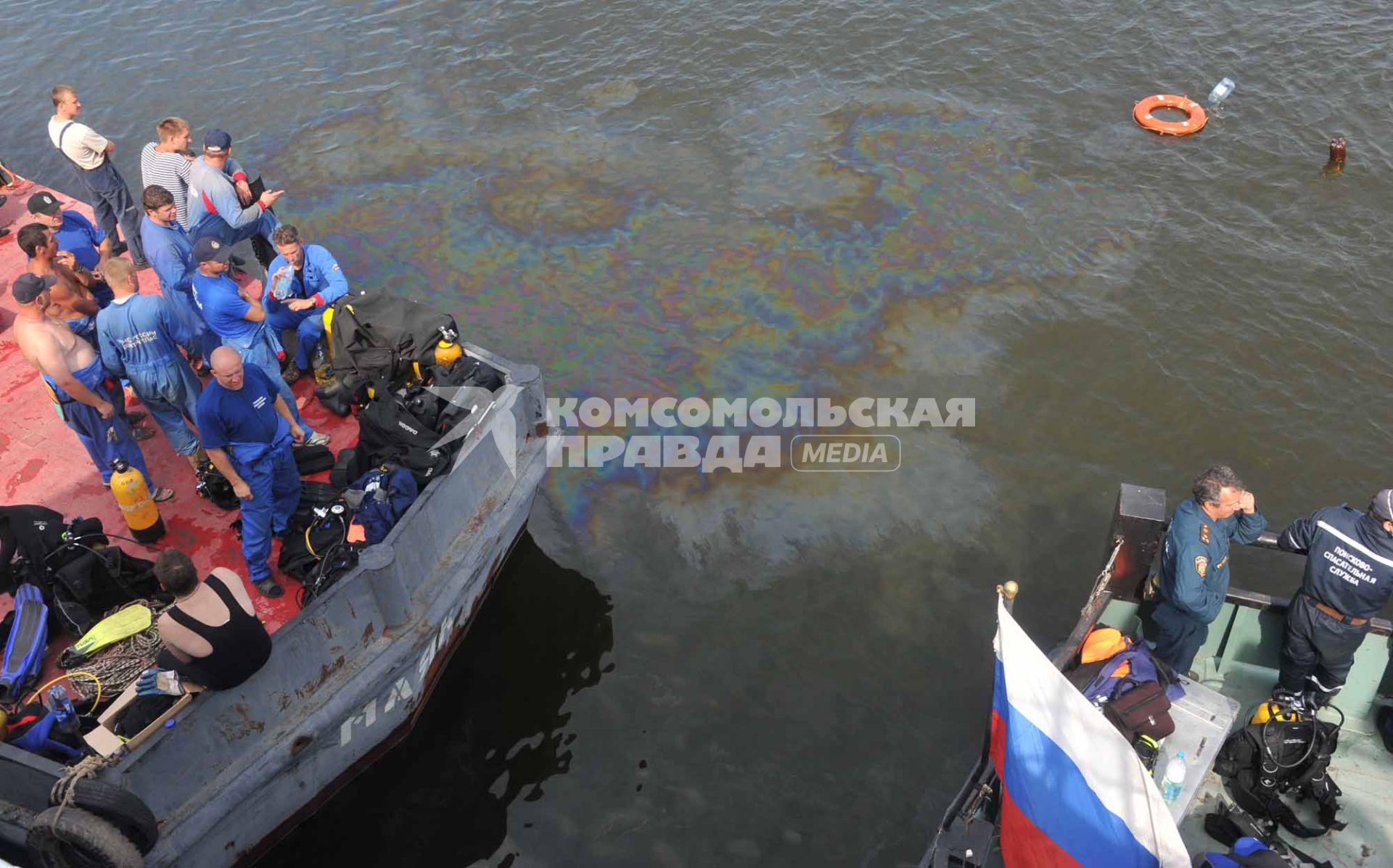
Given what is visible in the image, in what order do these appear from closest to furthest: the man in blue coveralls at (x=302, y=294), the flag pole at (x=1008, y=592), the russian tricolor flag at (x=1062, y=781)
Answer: the russian tricolor flag at (x=1062, y=781)
the flag pole at (x=1008, y=592)
the man in blue coveralls at (x=302, y=294)

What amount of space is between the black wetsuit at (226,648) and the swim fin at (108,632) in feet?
2.87

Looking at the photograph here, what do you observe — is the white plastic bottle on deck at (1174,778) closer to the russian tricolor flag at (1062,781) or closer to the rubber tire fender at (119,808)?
the russian tricolor flag at (1062,781)

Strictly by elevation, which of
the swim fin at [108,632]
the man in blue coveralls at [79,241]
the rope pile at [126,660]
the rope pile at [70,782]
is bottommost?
the rope pile at [126,660]

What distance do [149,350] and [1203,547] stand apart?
27.1 feet

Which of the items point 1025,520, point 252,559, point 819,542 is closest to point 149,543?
point 252,559

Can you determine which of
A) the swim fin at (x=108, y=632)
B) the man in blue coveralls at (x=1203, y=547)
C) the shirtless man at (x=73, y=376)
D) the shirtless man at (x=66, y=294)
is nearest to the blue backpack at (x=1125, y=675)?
the man in blue coveralls at (x=1203, y=547)

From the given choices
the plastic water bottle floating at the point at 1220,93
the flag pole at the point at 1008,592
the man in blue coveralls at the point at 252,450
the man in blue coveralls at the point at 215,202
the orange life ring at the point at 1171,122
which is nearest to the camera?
the flag pole at the point at 1008,592

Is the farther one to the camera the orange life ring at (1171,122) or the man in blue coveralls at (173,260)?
the orange life ring at (1171,122)

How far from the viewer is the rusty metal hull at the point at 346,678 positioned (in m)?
6.54

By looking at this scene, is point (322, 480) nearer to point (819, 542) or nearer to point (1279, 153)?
point (819, 542)

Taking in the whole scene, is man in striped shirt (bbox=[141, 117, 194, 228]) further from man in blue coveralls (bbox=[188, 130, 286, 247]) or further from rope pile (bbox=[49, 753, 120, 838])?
rope pile (bbox=[49, 753, 120, 838])

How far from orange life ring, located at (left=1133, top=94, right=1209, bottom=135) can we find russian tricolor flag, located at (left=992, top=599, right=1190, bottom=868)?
41.9 ft

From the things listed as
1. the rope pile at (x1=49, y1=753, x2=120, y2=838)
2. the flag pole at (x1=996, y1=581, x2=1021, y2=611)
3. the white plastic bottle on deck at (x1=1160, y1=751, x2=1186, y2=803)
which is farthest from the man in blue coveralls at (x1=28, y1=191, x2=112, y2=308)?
the white plastic bottle on deck at (x1=1160, y1=751, x2=1186, y2=803)

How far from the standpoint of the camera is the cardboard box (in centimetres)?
617
